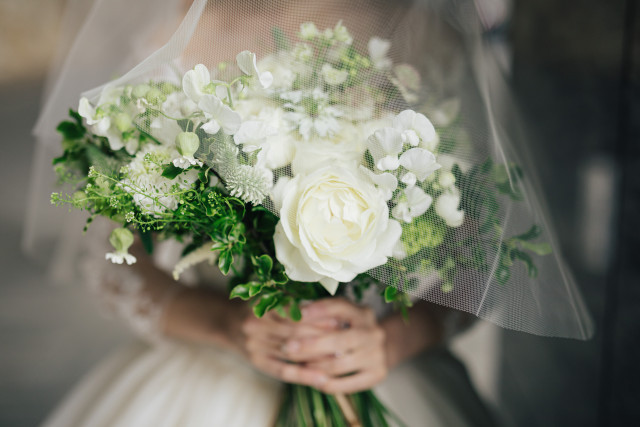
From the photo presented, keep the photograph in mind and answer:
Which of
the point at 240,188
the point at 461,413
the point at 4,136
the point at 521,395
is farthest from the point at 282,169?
the point at 4,136

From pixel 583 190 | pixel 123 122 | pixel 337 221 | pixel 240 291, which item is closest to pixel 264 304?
pixel 240 291

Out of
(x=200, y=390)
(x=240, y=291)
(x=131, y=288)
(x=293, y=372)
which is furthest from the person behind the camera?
(x=131, y=288)

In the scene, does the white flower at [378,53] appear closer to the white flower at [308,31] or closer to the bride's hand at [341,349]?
the white flower at [308,31]

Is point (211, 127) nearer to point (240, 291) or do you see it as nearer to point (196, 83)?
point (196, 83)

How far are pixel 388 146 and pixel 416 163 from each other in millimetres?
39

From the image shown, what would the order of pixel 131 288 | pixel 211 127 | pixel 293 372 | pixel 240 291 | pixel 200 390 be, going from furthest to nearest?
1. pixel 131 288
2. pixel 200 390
3. pixel 293 372
4. pixel 240 291
5. pixel 211 127

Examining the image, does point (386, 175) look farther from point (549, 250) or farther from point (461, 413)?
point (461, 413)

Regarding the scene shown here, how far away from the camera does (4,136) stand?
8.77ft

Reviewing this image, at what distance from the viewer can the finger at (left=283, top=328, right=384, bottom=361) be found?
2.66 feet

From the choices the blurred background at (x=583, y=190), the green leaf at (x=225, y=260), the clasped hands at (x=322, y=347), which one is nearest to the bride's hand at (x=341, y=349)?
the clasped hands at (x=322, y=347)

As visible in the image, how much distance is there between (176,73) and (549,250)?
0.57m

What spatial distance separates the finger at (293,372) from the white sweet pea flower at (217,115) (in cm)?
45

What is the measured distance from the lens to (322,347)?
32.0 inches

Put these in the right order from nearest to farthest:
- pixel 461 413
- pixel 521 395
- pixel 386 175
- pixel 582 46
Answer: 1. pixel 386 175
2. pixel 461 413
3. pixel 582 46
4. pixel 521 395
